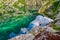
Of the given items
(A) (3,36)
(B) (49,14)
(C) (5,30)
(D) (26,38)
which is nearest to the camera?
(D) (26,38)

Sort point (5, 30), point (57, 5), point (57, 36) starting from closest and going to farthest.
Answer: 1. point (57, 36)
2. point (5, 30)
3. point (57, 5)

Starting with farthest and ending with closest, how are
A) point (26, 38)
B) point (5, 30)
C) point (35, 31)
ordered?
point (5, 30), point (35, 31), point (26, 38)

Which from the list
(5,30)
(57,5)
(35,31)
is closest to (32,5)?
(57,5)

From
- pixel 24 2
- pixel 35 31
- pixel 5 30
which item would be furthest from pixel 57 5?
pixel 24 2

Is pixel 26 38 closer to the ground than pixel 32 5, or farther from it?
farther from it

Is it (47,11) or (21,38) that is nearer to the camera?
(21,38)

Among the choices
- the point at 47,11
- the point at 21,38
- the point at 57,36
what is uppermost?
the point at 57,36

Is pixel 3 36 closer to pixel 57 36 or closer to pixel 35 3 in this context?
pixel 57 36

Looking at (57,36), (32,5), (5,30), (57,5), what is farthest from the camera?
(32,5)

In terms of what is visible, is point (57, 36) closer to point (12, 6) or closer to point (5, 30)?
point (5, 30)
